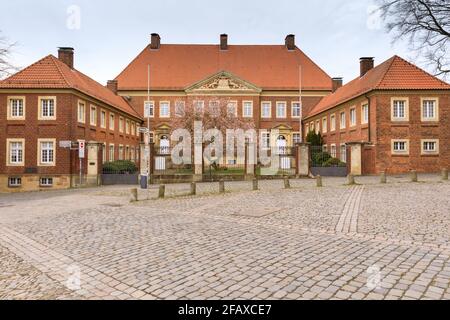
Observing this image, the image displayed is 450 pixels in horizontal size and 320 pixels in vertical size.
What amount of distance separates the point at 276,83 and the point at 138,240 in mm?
40958

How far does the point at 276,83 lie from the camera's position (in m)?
45.2

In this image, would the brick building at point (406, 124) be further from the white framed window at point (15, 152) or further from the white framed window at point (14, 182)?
the white framed window at point (14, 182)

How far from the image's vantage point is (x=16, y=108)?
24125 millimetres

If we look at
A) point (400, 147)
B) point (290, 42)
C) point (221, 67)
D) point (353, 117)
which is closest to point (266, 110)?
point (221, 67)

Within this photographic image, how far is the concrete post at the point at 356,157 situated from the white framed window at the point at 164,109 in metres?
25.5

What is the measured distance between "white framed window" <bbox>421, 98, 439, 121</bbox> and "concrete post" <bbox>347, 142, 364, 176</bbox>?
532 centimetres

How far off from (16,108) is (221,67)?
28622mm

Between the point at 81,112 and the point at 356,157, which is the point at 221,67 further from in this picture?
the point at 356,157

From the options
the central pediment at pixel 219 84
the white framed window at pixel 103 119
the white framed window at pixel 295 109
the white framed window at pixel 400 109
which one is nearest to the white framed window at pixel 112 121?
the white framed window at pixel 103 119

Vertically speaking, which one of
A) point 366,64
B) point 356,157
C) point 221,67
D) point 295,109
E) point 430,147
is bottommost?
point 356,157

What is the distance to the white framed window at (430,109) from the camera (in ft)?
82.9

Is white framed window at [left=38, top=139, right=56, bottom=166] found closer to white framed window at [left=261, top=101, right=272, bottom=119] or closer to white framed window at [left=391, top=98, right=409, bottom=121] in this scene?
white framed window at [left=391, top=98, right=409, bottom=121]

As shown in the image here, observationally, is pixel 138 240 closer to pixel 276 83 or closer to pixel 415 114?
pixel 415 114
